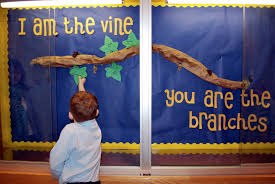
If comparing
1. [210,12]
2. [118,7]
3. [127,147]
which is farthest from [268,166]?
[118,7]

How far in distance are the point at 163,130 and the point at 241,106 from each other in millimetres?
961

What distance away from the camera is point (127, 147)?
2947 mm

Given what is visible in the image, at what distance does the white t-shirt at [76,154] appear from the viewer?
1.32m

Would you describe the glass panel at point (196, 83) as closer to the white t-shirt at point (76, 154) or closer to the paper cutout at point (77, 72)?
the paper cutout at point (77, 72)

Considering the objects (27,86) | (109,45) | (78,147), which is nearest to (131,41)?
(109,45)

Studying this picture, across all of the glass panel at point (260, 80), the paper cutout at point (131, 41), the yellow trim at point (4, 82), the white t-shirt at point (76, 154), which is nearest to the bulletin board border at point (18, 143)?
the yellow trim at point (4, 82)

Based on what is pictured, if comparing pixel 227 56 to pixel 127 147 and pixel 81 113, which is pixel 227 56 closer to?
pixel 127 147

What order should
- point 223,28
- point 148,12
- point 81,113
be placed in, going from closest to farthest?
1. point 81,113
2. point 148,12
3. point 223,28

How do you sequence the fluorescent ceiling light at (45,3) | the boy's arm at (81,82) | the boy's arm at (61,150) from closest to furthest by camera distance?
the boy's arm at (61,150), the fluorescent ceiling light at (45,3), the boy's arm at (81,82)

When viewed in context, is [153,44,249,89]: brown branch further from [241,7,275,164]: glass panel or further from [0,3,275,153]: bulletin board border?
[0,3,275,153]: bulletin board border

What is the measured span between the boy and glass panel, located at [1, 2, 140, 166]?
1.37 metres

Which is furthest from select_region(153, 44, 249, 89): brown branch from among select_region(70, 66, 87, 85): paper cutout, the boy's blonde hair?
the boy's blonde hair

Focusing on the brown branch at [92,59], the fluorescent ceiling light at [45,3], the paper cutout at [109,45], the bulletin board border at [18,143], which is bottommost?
the bulletin board border at [18,143]

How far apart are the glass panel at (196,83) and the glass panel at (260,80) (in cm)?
21
